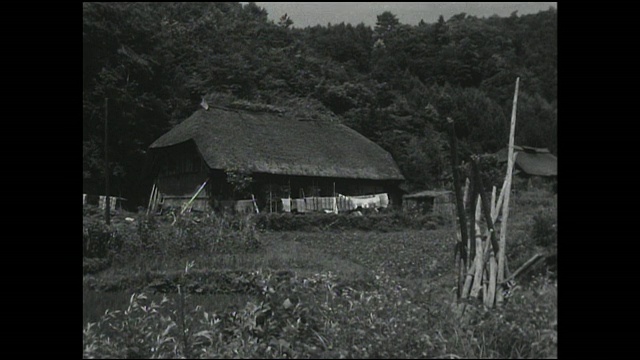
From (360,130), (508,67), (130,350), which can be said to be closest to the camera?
(130,350)

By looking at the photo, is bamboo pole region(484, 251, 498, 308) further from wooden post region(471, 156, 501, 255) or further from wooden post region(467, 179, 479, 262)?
wooden post region(467, 179, 479, 262)

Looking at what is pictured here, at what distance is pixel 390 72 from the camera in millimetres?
11539

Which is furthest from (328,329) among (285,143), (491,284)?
(285,143)

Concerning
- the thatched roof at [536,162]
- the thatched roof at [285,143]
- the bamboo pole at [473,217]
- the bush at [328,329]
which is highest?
the thatched roof at [285,143]

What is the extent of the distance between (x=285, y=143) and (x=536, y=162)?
13.7 metres

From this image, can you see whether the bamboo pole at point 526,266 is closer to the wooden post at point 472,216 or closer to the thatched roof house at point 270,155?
the wooden post at point 472,216

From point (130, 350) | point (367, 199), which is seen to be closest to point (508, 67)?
point (130, 350)

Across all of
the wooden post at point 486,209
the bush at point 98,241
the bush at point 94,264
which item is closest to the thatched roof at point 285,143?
the bush at point 98,241

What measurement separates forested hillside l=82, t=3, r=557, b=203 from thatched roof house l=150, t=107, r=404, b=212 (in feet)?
3.26

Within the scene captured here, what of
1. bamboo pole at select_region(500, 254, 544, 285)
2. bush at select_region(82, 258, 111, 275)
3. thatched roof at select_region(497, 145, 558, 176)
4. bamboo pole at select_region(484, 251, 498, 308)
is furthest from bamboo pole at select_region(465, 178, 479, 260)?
bush at select_region(82, 258, 111, 275)

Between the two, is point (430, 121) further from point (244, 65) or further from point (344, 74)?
point (244, 65)

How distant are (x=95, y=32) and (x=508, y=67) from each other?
15.3 m

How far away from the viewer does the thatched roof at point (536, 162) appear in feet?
26.6

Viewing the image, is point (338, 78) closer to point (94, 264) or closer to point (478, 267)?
point (94, 264)
